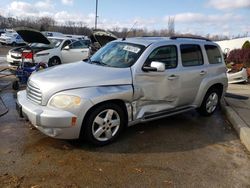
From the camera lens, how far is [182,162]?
465cm

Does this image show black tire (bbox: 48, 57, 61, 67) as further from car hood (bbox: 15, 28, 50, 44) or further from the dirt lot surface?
the dirt lot surface

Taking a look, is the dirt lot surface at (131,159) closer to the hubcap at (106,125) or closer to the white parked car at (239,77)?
the hubcap at (106,125)

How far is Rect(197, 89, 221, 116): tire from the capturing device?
273 inches

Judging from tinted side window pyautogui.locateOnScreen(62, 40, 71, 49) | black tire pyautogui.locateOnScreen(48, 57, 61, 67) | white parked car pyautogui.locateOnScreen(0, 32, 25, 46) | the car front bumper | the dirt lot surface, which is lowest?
white parked car pyautogui.locateOnScreen(0, 32, 25, 46)

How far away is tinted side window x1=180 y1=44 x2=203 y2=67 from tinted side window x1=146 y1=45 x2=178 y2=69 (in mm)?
230

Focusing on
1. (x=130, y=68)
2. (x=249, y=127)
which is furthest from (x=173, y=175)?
(x=249, y=127)

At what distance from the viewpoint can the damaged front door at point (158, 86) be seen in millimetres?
5391

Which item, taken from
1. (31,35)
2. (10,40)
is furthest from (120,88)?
(10,40)

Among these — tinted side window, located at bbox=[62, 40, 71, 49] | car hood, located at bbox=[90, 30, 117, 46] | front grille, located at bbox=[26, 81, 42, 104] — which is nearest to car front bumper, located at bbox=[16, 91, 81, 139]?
front grille, located at bbox=[26, 81, 42, 104]

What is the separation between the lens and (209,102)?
702cm

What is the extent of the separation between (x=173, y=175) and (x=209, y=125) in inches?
103

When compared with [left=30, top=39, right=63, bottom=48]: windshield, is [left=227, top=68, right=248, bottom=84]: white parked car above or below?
below

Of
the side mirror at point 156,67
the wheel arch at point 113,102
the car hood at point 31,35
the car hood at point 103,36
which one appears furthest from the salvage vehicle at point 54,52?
the wheel arch at point 113,102

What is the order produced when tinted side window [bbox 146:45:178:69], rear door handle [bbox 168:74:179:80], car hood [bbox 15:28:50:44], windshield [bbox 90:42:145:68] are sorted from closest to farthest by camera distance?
1. windshield [bbox 90:42:145:68]
2. tinted side window [bbox 146:45:178:69]
3. rear door handle [bbox 168:74:179:80]
4. car hood [bbox 15:28:50:44]
